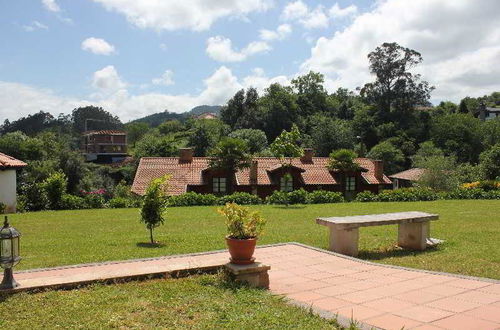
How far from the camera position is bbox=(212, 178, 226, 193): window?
100.0ft

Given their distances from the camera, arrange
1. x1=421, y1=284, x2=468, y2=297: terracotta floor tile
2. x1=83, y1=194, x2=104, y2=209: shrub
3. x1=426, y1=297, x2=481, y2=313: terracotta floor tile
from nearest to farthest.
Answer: x1=426, y1=297, x2=481, y2=313: terracotta floor tile
x1=421, y1=284, x2=468, y2=297: terracotta floor tile
x1=83, y1=194, x2=104, y2=209: shrub

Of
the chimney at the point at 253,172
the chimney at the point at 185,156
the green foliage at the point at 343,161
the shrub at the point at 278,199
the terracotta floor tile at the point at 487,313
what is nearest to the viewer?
the terracotta floor tile at the point at 487,313

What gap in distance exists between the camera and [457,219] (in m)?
14.8

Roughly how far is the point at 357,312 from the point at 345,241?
402 centimetres

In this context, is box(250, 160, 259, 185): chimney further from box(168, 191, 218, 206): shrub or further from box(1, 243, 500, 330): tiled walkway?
A: box(1, 243, 500, 330): tiled walkway

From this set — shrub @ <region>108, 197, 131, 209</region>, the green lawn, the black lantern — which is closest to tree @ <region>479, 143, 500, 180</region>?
the green lawn

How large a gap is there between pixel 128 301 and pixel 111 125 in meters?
118

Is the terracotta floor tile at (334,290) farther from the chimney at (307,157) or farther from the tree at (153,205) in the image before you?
the chimney at (307,157)

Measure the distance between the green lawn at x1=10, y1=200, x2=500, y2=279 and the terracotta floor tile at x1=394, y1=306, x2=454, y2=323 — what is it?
106 inches

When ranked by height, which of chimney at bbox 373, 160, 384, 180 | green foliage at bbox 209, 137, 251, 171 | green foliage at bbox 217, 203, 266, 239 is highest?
green foliage at bbox 209, 137, 251, 171

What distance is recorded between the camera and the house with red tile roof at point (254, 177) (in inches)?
1172

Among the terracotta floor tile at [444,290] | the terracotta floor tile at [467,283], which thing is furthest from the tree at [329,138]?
the terracotta floor tile at [444,290]

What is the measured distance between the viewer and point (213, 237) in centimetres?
1161

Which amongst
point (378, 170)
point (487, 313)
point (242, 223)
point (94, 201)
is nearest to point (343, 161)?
point (378, 170)
